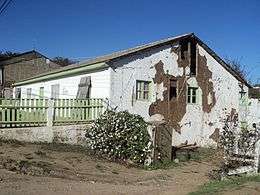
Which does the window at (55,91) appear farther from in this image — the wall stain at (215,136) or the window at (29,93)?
the wall stain at (215,136)

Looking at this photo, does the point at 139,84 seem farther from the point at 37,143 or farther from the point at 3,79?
the point at 3,79

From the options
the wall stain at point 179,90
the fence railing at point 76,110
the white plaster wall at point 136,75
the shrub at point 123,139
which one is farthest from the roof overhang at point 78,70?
the shrub at point 123,139

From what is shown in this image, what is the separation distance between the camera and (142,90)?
19938 mm

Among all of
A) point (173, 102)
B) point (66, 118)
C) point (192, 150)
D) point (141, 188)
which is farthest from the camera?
point (173, 102)

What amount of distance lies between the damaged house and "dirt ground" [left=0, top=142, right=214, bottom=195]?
442 centimetres

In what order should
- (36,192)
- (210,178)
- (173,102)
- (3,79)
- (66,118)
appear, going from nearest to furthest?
(36,192)
(210,178)
(66,118)
(173,102)
(3,79)

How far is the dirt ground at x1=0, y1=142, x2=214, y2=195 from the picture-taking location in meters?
10.0

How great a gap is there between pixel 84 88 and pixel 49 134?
4048 millimetres

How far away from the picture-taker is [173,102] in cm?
2095

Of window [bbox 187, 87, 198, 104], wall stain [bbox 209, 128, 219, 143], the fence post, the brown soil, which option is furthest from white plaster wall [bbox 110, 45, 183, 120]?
the brown soil

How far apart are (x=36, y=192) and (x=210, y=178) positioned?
590cm

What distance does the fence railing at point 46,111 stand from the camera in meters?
15.5

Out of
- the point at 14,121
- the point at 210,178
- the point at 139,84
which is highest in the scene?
the point at 139,84

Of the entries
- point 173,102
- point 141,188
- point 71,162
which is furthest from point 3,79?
point 141,188
